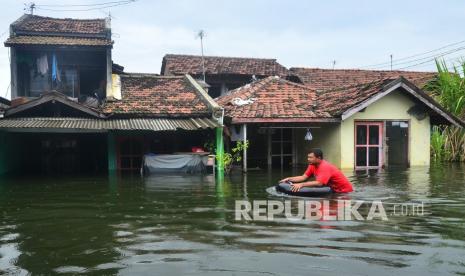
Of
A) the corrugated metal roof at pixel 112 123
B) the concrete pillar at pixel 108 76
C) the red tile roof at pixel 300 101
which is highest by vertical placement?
the concrete pillar at pixel 108 76

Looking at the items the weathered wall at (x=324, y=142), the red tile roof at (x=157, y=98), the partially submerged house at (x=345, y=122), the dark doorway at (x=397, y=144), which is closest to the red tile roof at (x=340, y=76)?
the dark doorway at (x=397, y=144)

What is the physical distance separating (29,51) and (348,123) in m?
13.0

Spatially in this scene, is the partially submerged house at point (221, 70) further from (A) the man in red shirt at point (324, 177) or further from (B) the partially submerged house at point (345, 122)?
(A) the man in red shirt at point (324, 177)

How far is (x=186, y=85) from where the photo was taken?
69.5 ft

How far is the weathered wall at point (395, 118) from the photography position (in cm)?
1870

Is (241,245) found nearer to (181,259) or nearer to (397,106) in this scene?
(181,259)

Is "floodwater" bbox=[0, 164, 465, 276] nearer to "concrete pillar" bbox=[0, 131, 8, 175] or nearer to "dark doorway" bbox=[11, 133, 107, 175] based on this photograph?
"concrete pillar" bbox=[0, 131, 8, 175]

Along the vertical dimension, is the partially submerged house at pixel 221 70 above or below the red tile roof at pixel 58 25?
below

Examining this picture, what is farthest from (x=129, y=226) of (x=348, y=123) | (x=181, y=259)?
(x=348, y=123)

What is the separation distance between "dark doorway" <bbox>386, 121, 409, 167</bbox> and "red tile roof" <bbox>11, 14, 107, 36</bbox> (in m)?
13.0

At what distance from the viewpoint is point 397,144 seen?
70.3 ft

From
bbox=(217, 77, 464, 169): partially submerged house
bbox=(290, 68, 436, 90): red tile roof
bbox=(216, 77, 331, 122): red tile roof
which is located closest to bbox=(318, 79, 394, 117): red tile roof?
bbox=(217, 77, 464, 169): partially submerged house

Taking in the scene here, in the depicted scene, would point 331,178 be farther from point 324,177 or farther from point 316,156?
point 316,156

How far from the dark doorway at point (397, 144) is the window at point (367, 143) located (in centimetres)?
95
